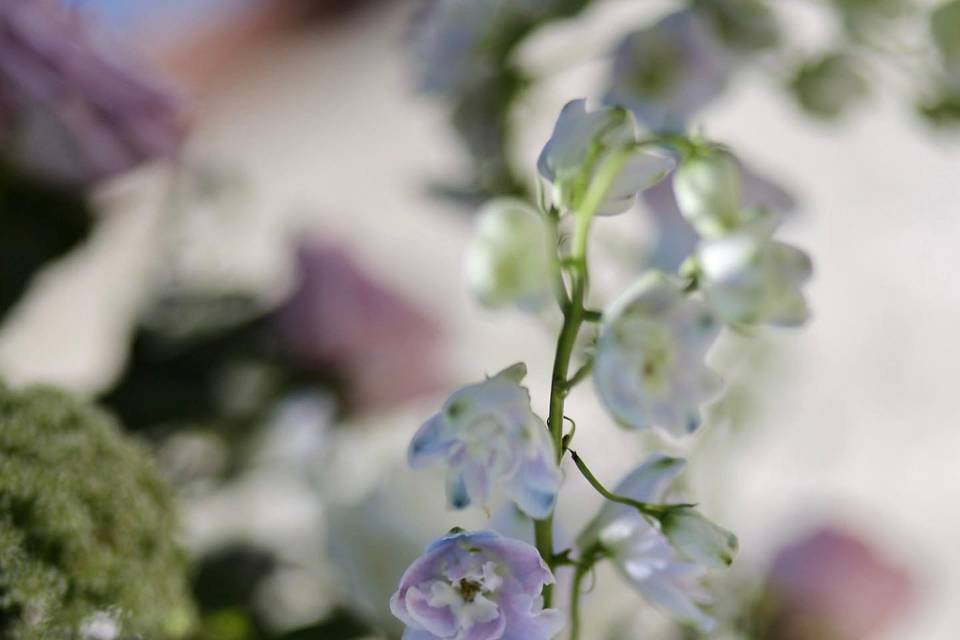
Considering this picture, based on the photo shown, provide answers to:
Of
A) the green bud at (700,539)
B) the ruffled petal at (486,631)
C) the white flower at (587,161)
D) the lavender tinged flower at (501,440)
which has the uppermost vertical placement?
the white flower at (587,161)

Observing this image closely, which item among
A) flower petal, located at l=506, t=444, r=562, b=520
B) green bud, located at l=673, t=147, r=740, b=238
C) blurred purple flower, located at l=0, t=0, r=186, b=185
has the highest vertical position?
blurred purple flower, located at l=0, t=0, r=186, b=185

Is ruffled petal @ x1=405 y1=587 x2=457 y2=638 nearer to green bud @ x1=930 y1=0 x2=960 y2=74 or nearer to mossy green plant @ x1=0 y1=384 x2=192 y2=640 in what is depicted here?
mossy green plant @ x1=0 y1=384 x2=192 y2=640

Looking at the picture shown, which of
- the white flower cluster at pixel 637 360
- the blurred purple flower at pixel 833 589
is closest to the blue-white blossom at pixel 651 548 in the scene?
the white flower cluster at pixel 637 360

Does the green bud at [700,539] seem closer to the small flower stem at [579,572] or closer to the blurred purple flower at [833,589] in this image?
the small flower stem at [579,572]

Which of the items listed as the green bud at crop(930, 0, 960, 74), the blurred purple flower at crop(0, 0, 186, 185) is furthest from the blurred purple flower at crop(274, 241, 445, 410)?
the green bud at crop(930, 0, 960, 74)

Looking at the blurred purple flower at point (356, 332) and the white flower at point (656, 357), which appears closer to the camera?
the white flower at point (656, 357)

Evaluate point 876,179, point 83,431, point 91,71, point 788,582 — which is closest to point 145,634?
point 83,431
